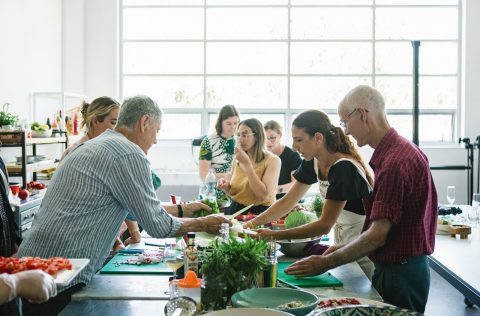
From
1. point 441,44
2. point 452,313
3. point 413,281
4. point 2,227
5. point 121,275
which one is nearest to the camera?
point 413,281

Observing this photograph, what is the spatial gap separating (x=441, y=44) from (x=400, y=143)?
6.55 meters

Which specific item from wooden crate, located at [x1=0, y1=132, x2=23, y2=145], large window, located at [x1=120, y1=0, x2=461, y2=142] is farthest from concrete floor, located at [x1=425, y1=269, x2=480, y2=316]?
wooden crate, located at [x1=0, y1=132, x2=23, y2=145]

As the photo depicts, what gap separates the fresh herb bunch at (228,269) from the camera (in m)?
1.77

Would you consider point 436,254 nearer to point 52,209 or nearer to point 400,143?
point 400,143

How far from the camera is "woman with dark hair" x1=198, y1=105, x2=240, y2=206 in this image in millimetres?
5176

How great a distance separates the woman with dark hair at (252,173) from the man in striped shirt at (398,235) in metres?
1.95

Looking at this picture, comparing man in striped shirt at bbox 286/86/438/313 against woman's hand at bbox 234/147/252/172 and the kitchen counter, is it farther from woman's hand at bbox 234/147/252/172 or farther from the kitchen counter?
woman's hand at bbox 234/147/252/172

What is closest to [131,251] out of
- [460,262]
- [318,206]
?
[318,206]

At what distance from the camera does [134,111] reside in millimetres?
2545

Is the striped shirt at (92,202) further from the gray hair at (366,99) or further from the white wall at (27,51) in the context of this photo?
the white wall at (27,51)

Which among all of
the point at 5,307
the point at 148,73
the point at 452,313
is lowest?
the point at 452,313

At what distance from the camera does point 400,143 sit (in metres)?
2.29

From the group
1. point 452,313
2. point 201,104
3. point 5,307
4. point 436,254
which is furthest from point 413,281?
point 201,104

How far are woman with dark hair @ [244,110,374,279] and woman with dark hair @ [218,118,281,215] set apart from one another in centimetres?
113
